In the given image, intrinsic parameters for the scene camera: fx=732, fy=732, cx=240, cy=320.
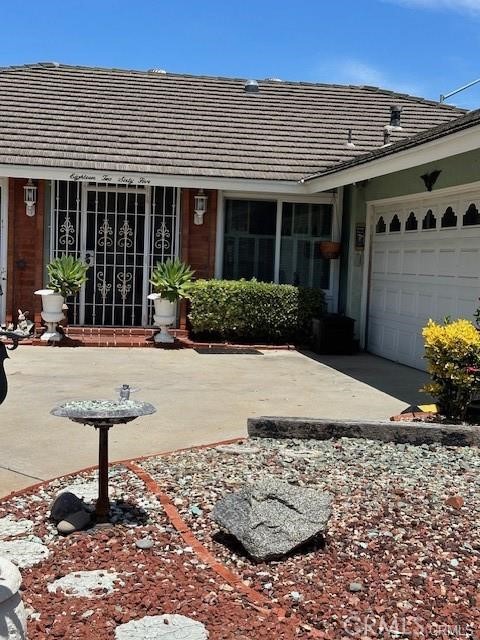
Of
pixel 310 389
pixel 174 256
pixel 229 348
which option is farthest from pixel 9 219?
pixel 310 389

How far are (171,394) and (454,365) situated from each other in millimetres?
3205

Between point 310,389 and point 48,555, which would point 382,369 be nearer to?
point 310,389

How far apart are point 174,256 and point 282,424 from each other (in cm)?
770

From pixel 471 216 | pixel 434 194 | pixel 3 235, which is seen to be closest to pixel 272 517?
pixel 471 216

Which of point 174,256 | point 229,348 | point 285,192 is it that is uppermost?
point 285,192

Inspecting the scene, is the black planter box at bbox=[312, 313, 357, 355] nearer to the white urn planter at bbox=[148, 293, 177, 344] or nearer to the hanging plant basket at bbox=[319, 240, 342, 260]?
the hanging plant basket at bbox=[319, 240, 342, 260]

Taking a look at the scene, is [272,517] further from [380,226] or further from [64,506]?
[380,226]

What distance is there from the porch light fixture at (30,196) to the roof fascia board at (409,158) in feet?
15.5

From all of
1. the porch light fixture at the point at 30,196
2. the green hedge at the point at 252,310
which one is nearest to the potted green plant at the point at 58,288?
the porch light fixture at the point at 30,196

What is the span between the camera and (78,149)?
41.8 ft

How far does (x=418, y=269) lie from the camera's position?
1041 centimetres

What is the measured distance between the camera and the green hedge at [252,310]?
1217 centimetres

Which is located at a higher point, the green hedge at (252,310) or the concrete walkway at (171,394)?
the green hedge at (252,310)

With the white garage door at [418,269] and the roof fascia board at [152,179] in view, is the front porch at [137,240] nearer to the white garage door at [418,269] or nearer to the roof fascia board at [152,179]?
the roof fascia board at [152,179]
